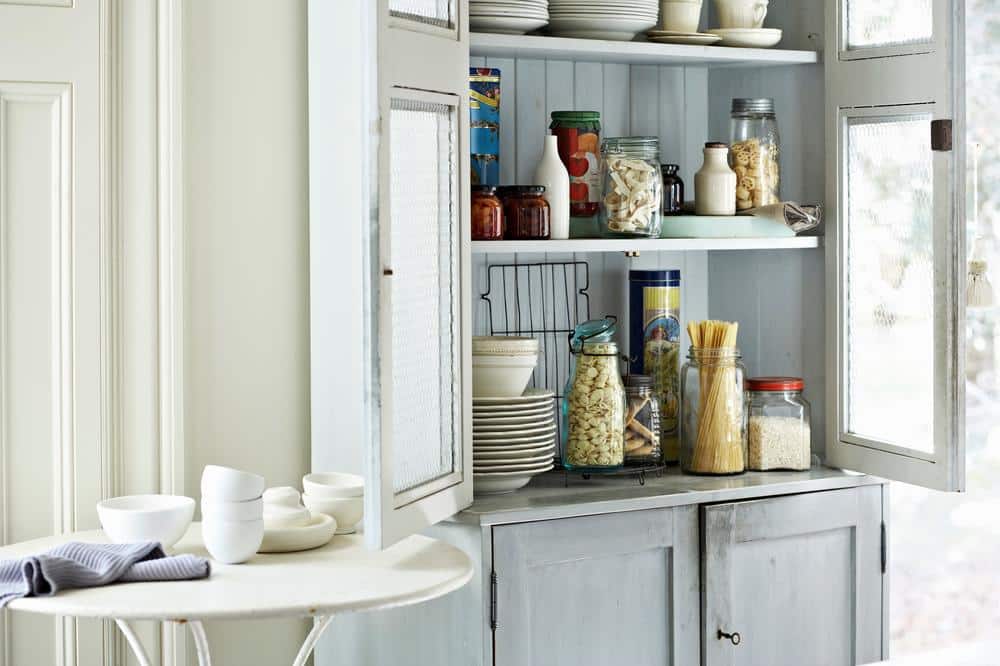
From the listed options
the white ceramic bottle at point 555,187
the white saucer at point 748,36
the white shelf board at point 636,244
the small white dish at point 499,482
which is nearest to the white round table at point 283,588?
the small white dish at point 499,482

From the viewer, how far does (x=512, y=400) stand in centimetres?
275

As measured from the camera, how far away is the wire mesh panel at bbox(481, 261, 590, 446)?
127 inches

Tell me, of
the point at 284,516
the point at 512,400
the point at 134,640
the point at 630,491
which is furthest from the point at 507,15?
the point at 134,640

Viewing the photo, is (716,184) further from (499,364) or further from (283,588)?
(283,588)

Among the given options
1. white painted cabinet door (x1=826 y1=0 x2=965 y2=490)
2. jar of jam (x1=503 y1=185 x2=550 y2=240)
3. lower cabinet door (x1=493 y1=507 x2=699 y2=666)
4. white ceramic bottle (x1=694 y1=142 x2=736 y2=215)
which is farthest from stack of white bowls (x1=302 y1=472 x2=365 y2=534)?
white painted cabinet door (x1=826 y1=0 x2=965 y2=490)

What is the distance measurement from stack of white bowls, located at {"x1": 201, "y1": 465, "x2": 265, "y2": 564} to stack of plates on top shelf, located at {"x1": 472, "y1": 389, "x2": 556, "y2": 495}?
21.7 inches

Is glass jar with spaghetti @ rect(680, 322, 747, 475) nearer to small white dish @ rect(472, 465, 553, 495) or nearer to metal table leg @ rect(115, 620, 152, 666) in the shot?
small white dish @ rect(472, 465, 553, 495)

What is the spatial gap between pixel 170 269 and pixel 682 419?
1.33 m

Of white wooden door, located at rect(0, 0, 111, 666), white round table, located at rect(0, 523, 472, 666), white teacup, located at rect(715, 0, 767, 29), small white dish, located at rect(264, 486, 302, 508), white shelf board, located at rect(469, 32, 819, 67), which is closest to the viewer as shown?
white round table, located at rect(0, 523, 472, 666)

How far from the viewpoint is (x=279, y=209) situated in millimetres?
2980

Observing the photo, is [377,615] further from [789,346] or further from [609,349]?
[789,346]

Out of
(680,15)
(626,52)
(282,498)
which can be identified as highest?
(680,15)

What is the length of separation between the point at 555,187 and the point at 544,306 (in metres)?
0.50

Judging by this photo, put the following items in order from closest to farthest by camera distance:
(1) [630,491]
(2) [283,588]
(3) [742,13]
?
(2) [283,588] < (1) [630,491] < (3) [742,13]
